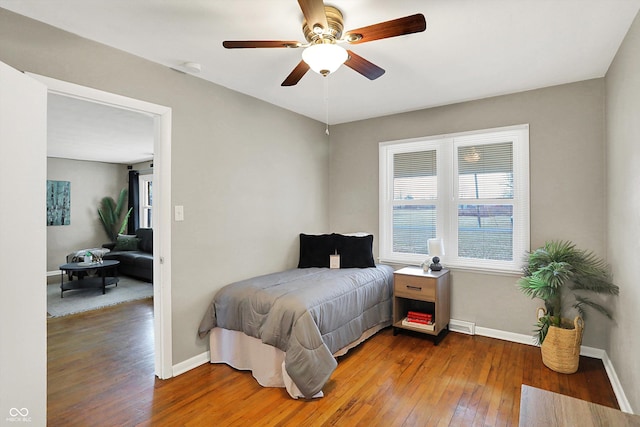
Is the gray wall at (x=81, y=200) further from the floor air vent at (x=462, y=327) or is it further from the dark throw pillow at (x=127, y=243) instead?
the floor air vent at (x=462, y=327)

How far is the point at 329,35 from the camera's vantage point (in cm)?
188

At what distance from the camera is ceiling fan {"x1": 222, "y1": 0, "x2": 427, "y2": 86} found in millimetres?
1581

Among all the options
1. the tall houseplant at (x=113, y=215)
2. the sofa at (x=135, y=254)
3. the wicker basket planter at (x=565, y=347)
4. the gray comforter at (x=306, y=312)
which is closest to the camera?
the gray comforter at (x=306, y=312)

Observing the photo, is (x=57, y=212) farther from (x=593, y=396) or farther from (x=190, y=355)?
(x=593, y=396)

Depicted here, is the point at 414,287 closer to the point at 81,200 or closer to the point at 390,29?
the point at 390,29

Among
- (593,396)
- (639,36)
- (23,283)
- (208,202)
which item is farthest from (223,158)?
(593,396)

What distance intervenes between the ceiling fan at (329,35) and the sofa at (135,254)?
5.09m

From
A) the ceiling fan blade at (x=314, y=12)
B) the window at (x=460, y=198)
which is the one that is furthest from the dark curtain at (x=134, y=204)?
the ceiling fan blade at (x=314, y=12)

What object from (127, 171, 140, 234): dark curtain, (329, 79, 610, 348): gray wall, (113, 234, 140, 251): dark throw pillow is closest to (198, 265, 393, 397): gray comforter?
(329, 79, 610, 348): gray wall

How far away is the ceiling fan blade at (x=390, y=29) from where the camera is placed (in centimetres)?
157

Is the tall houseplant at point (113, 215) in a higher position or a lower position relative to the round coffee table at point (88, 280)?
higher

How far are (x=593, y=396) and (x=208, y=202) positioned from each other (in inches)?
130

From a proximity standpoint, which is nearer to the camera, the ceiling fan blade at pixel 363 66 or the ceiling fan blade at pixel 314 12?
the ceiling fan blade at pixel 314 12

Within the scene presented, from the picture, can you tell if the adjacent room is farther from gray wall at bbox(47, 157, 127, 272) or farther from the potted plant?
gray wall at bbox(47, 157, 127, 272)
